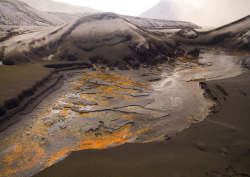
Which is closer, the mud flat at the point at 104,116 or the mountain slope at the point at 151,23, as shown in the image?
the mud flat at the point at 104,116

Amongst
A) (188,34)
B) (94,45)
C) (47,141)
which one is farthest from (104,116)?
(188,34)

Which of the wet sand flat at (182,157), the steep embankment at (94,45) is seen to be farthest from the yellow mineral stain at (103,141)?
the steep embankment at (94,45)

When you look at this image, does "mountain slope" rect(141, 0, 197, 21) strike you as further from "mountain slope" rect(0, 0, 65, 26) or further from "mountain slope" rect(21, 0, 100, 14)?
"mountain slope" rect(0, 0, 65, 26)

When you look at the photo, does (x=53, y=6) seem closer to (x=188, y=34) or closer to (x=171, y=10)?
(x=171, y=10)

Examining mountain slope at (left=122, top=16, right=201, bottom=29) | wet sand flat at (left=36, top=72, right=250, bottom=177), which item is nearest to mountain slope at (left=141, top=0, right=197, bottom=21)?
mountain slope at (left=122, top=16, right=201, bottom=29)

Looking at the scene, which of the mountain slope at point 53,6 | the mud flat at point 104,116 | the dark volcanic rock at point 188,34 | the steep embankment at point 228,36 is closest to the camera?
the mud flat at point 104,116

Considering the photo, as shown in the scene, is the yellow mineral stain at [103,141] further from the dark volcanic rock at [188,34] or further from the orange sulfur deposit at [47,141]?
the dark volcanic rock at [188,34]

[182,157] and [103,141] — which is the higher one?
[182,157]
